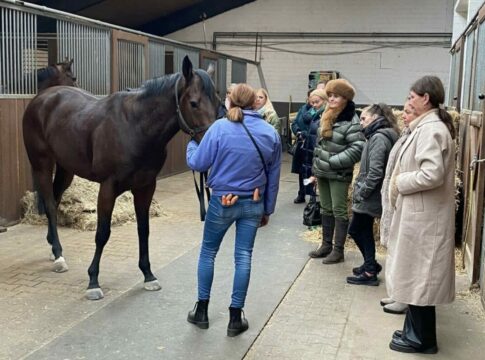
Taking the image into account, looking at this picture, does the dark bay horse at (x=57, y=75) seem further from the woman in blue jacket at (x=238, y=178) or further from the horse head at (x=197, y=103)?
the woman in blue jacket at (x=238, y=178)

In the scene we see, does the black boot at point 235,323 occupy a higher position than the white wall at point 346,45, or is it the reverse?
the white wall at point 346,45

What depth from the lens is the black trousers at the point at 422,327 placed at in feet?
9.76

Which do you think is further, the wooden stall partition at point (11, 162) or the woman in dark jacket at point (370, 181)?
the wooden stall partition at point (11, 162)

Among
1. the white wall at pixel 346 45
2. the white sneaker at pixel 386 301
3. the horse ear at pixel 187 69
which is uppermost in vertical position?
the white wall at pixel 346 45

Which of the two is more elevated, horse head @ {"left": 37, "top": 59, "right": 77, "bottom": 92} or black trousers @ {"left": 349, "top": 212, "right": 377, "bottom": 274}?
horse head @ {"left": 37, "top": 59, "right": 77, "bottom": 92}

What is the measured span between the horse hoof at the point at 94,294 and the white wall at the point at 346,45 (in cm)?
1251

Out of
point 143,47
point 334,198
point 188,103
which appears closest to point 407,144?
point 188,103

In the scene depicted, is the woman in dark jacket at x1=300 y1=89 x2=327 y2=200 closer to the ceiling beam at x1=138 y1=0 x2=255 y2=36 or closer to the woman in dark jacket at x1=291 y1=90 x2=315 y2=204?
the woman in dark jacket at x1=291 y1=90 x2=315 y2=204

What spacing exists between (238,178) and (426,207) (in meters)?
1.00

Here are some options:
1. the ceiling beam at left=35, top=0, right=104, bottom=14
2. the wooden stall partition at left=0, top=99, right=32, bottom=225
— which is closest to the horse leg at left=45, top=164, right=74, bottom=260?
the wooden stall partition at left=0, top=99, right=32, bottom=225

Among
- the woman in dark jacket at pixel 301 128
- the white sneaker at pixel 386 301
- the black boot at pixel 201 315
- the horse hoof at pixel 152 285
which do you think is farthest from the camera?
the woman in dark jacket at pixel 301 128

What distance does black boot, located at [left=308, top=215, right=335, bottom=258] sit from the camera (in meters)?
4.84

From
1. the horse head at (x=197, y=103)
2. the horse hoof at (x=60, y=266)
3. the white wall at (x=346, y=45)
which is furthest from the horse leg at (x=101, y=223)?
the white wall at (x=346, y=45)

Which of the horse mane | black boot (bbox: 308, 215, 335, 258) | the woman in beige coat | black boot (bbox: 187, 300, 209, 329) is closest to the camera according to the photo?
the woman in beige coat
